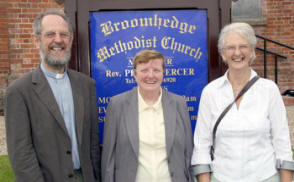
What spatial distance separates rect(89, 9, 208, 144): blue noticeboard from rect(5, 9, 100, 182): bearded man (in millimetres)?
497

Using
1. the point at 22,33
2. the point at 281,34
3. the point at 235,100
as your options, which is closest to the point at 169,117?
the point at 235,100

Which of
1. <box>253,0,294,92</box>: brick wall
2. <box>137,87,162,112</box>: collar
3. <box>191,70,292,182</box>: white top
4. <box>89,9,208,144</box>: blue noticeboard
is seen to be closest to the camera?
<box>191,70,292,182</box>: white top

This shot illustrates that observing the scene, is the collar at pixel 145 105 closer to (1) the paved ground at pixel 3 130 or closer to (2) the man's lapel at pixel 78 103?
(2) the man's lapel at pixel 78 103

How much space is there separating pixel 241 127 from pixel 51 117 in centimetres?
119

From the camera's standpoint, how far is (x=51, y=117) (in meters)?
2.15

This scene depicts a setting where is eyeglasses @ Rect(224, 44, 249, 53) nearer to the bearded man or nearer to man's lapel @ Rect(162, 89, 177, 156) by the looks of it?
man's lapel @ Rect(162, 89, 177, 156)

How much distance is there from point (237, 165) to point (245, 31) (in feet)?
2.84

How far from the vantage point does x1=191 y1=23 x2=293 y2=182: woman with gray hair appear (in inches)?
87.1

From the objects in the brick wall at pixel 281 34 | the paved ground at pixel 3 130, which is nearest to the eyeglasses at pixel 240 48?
the paved ground at pixel 3 130

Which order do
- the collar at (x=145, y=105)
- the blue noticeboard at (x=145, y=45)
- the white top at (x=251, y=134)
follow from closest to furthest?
the white top at (x=251, y=134) → the collar at (x=145, y=105) → the blue noticeboard at (x=145, y=45)

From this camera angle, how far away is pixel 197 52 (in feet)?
9.60

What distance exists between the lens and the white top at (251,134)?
7.24 feet

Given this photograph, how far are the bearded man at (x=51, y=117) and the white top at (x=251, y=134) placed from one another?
841mm

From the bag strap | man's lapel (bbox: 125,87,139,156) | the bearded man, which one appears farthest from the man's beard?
the bag strap
